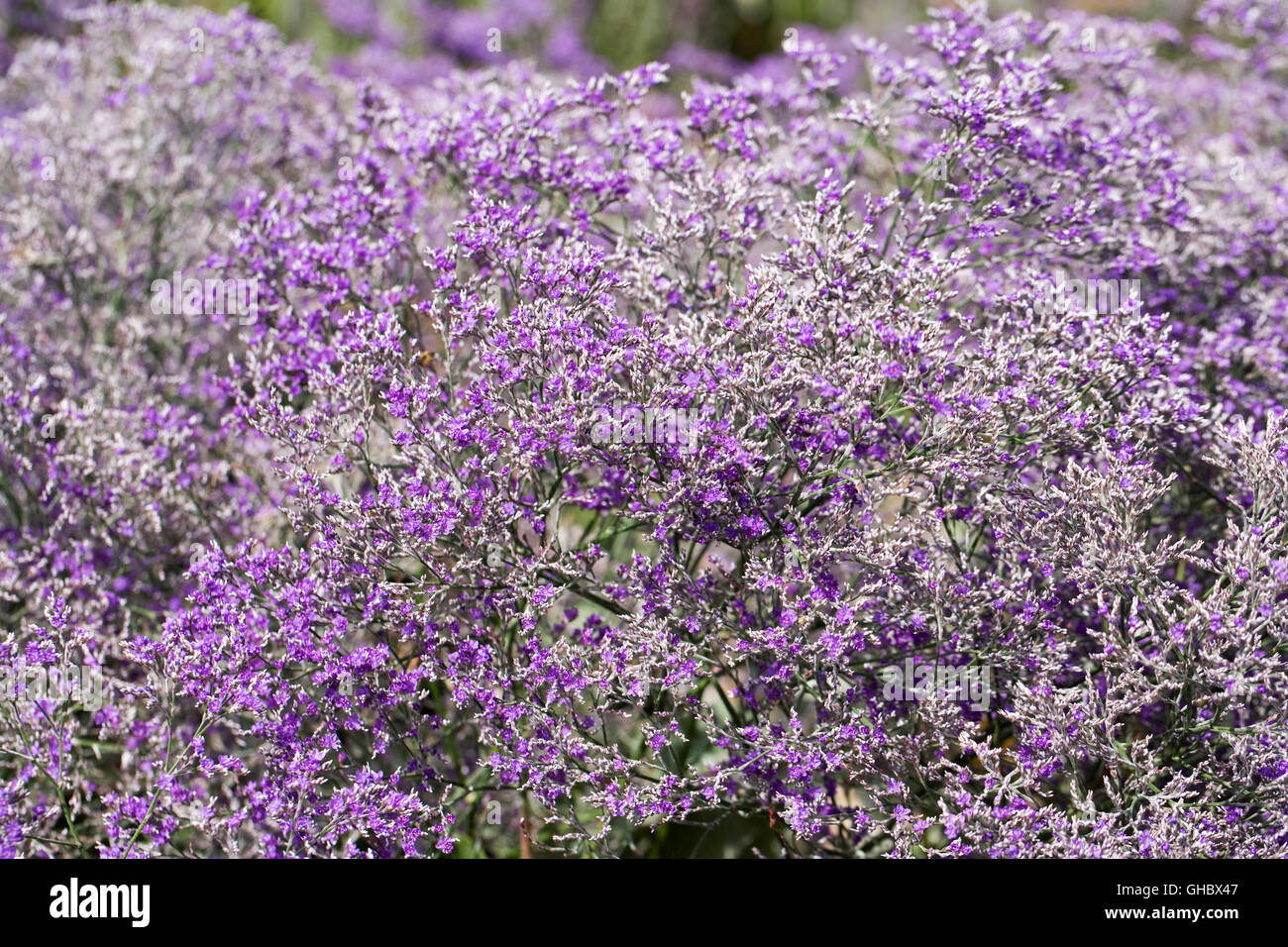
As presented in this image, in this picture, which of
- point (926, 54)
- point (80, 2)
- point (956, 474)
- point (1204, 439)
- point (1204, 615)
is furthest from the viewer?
point (80, 2)

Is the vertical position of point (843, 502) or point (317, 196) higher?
point (317, 196)

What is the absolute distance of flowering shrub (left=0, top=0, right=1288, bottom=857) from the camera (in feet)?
12.8

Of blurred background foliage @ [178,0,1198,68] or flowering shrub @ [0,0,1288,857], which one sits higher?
blurred background foliage @ [178,0,1198,68]

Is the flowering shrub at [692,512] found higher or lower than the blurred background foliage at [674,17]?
lower

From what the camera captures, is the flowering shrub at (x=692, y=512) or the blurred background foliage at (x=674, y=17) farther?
the blurred background foliage at (x=674, y=17)

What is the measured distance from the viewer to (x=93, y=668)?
424cm

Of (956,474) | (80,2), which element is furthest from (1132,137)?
(80,2)

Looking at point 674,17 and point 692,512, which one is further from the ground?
point 674,17

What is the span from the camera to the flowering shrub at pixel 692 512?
3.90 metres

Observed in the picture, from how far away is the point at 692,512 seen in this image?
398cm

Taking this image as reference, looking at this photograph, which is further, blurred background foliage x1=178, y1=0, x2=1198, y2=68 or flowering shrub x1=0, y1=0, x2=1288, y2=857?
blurred background foliage x1=178, y1=0, x2=1198, y2=68

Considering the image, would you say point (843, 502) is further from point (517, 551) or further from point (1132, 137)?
point (1132, 137)

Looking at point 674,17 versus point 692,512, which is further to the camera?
point 674,17
